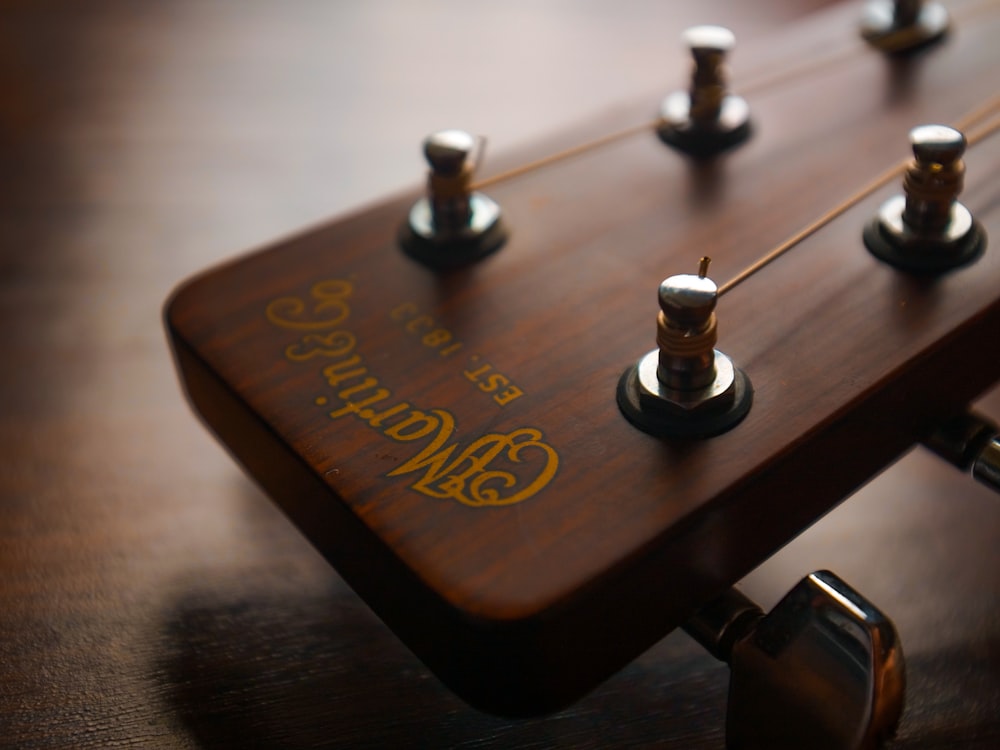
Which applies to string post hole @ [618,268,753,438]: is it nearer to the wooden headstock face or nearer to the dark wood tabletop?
the wooden headstock face

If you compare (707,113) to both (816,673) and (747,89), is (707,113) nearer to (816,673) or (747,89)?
(747,89)

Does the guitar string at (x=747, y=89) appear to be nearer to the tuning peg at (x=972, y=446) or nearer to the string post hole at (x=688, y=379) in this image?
the string post hole at (x=688, y=379)

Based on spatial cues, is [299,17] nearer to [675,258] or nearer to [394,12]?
[394,12]

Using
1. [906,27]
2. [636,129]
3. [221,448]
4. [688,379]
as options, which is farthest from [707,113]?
[221,448]

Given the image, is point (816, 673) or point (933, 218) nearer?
point (816, 673)

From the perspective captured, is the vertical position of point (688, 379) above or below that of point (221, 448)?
above

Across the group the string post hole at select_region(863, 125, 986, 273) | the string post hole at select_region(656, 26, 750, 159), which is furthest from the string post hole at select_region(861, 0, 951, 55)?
the string post hole at select_region(863, 125, 986, 273)
